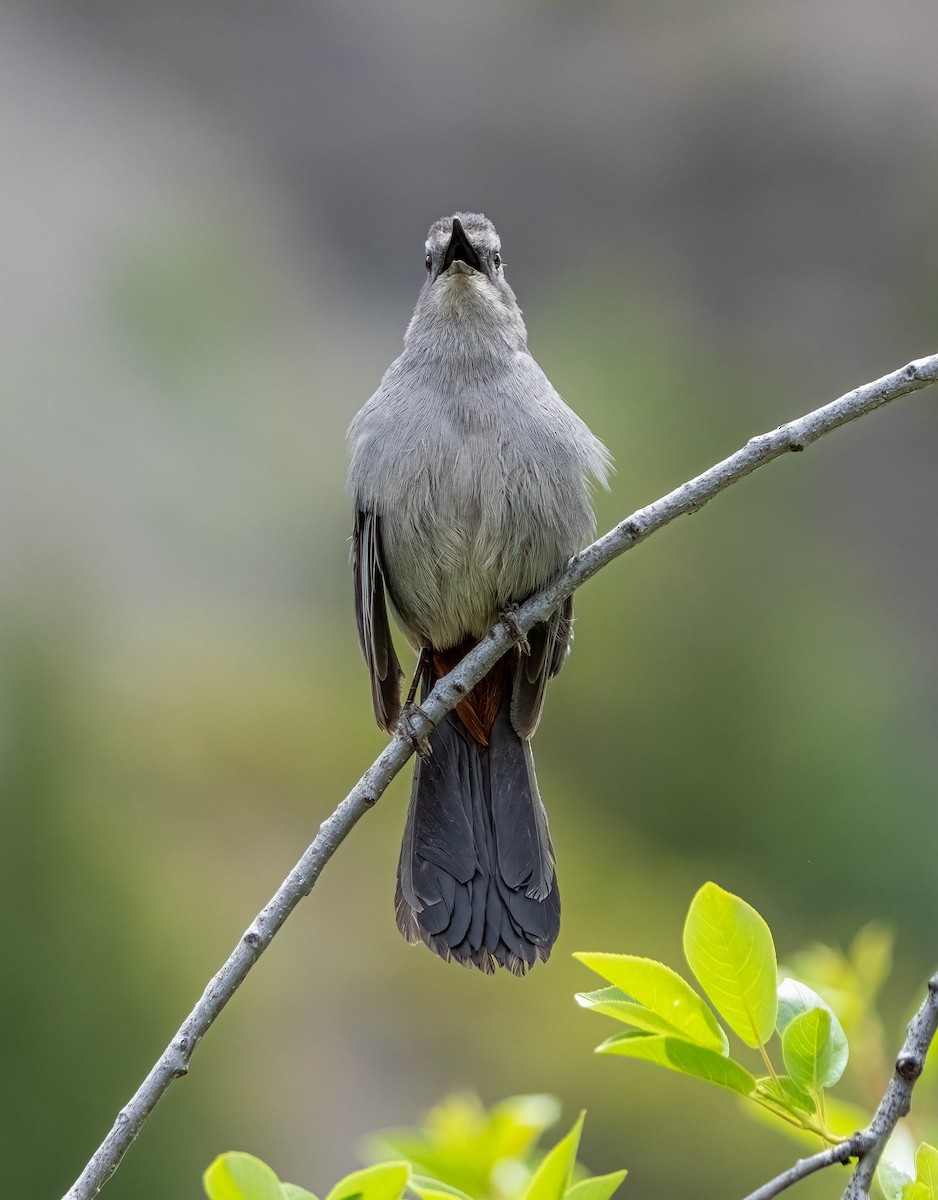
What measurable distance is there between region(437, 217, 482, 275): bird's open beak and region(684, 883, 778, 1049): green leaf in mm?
2038

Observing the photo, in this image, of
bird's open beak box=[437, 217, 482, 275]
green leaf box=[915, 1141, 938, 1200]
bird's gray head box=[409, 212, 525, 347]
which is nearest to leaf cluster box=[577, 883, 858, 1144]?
green leaf box=[915, 1141, 938, 1200]

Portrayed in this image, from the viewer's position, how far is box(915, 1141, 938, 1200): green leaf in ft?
4.13

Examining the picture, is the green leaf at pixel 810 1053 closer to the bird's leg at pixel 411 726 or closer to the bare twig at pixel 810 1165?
the bare twig at pixel 810 1165

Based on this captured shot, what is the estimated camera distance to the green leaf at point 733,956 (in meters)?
1.36

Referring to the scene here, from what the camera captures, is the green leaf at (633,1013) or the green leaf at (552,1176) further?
the green leaf at (633,1013)

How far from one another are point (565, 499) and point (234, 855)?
17.6 ft

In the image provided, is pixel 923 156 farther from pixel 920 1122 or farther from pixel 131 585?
pixel 920 1122

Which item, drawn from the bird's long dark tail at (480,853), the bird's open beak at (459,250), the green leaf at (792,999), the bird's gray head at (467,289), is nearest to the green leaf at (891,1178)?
the green leaf at (792,999)

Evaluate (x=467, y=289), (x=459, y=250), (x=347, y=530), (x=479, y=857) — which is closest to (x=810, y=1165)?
(x=479, y=857)

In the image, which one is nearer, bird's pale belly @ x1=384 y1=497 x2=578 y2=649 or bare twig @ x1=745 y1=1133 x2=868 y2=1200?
bare twig @ x1=745 y1=1133 x2=868 y2=1200

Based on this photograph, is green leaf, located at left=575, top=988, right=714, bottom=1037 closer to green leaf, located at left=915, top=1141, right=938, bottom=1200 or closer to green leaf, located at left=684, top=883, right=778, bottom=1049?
green leaf, located at left=684, top=883, right=778, bottom=1049

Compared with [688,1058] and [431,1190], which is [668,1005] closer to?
[688,1058]

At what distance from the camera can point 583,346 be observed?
9250 millimetres

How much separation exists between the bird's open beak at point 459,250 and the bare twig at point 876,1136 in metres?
2.15
